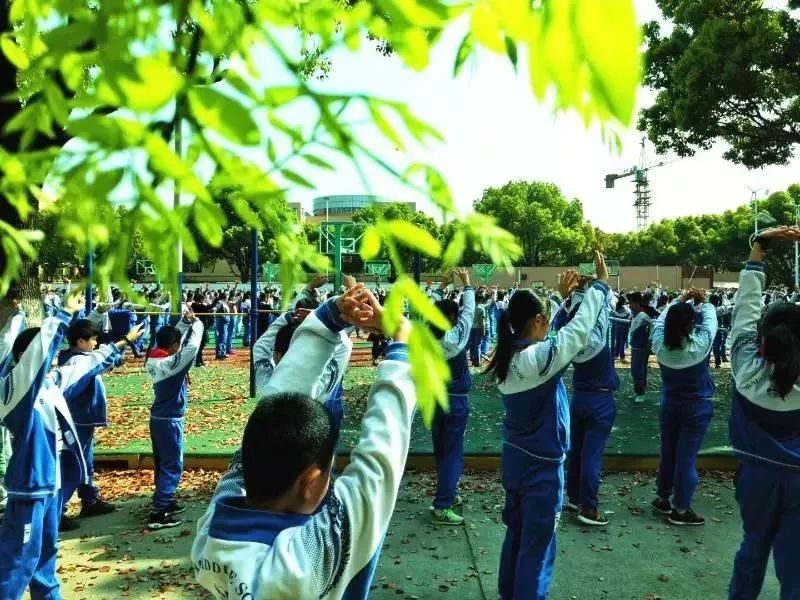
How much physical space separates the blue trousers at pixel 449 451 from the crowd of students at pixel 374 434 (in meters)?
0.02

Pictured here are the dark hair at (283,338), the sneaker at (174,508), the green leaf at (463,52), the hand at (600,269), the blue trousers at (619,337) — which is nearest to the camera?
the green leaf at (463,52)

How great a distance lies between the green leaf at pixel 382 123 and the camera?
1.14 metres

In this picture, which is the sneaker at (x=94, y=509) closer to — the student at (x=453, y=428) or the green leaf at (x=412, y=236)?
the student at (x=453, y=428)

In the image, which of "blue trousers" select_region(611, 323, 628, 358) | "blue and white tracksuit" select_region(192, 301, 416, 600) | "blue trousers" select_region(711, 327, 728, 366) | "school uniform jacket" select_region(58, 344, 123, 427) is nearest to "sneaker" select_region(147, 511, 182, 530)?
"school uniform jacket" select_region(58, 344, 123, 427)

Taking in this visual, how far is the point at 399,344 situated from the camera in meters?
1.92

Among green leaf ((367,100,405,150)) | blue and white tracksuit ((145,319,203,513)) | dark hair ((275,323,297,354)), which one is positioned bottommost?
blue and white tracksuit ((145,319,203,513))

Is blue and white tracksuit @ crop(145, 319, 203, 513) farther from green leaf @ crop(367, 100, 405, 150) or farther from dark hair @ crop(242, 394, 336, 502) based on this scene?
green leaf @ crop(367, 100, 405, 150)

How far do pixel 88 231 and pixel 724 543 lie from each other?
5943mm

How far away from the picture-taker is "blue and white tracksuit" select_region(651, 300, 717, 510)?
6082mm

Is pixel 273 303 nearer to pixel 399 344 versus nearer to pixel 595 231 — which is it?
pixel 399 344

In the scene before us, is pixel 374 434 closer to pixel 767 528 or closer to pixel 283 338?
pixel 767 528

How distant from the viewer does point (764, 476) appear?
3.74 meters

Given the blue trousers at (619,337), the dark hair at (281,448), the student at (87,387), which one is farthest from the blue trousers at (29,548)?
the blue trousers at (619,337)

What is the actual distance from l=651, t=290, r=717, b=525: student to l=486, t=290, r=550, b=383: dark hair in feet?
8.23
